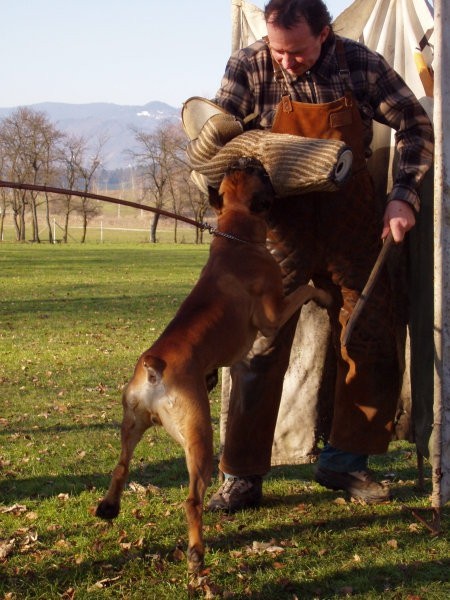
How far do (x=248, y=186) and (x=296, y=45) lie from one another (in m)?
0.78

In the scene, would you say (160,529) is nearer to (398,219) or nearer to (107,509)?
(107,509)

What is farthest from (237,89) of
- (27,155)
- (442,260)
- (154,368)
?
(27,155)

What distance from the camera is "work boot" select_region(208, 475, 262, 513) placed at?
4.89 metres

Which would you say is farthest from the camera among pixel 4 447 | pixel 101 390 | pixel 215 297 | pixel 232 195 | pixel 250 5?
pixel 101 390

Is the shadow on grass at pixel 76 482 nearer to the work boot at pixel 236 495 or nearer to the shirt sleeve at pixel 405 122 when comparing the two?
the work boot at pixel 236 495

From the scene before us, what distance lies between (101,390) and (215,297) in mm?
4572

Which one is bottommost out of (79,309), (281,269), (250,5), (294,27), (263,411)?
(79,309)

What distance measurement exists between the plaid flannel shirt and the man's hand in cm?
5

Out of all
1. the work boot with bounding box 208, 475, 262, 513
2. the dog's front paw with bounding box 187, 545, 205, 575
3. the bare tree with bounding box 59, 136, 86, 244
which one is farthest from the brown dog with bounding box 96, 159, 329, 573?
the bare tree with bounding box 59, 136, 86, 244

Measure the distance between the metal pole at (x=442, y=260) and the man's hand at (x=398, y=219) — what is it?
19 cm

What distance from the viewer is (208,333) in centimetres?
406

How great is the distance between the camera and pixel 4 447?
640 centimetres

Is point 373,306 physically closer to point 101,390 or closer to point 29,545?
point 29,545

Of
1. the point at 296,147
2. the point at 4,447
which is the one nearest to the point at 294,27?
the point at 296,147
